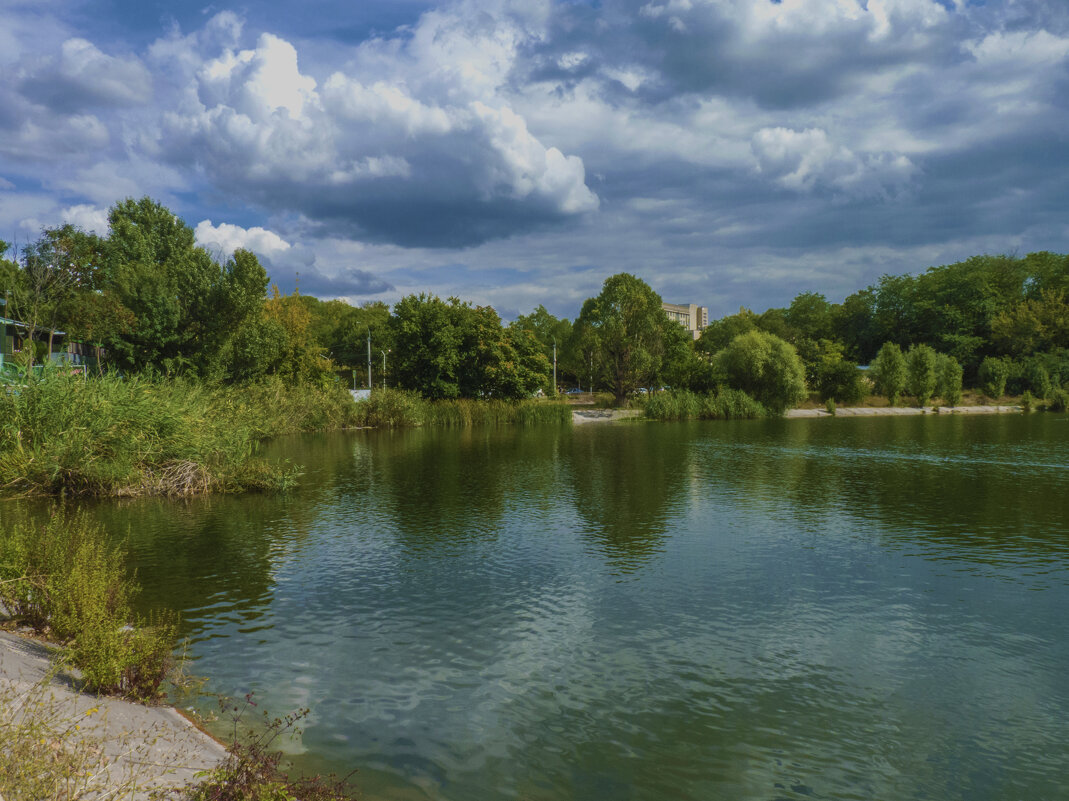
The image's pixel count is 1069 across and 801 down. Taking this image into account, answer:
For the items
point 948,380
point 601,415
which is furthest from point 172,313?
point 948,380

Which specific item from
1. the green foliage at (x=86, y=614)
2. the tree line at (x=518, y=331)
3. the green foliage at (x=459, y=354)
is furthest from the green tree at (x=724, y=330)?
the green foliage at (x=86, y=614)

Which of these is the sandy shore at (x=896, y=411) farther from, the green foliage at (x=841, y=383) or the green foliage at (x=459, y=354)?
the green foliage at (x=459, y=354)

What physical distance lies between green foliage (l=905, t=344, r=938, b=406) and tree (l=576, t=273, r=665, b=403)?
31.1m

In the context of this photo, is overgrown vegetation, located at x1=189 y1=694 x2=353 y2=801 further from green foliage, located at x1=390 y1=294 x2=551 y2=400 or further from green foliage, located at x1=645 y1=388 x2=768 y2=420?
green foliage, located at x1=645 y1=388 x2=768 y2=420

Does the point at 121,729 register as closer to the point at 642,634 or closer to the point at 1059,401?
the point at 642,634

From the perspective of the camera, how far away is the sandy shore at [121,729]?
494 cm

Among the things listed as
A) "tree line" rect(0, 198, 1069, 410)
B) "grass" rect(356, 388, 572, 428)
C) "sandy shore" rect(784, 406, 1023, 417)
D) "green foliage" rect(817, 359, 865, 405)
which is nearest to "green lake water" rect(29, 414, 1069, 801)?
"tree line" rect(0, 198, 1069, 410)

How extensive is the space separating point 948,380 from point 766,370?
1085 inches

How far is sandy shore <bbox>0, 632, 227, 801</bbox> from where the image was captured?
4938 mm

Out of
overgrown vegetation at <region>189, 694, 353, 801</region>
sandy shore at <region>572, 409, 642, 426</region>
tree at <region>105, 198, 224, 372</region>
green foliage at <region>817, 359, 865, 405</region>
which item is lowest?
overgrown vegetation at <region>189, 694, 353, 801</region>

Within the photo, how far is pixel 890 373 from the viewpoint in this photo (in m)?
Result: 76.1

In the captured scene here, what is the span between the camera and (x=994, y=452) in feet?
106

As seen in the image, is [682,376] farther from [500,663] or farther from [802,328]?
[500,663]

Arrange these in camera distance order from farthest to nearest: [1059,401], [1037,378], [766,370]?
1. [1037,378]
2. [1059,401]
3. [766,370]
